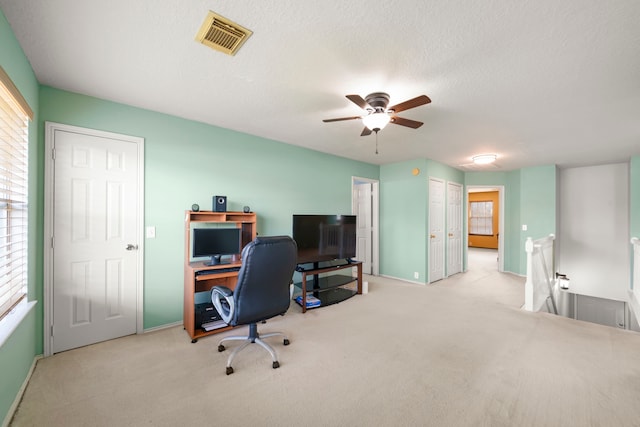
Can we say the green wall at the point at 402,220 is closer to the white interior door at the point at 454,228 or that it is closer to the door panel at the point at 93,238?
the white interior door at the point at 454,228

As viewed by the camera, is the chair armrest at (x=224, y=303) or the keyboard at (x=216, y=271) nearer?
the chair armrest at (x=224, y=303)

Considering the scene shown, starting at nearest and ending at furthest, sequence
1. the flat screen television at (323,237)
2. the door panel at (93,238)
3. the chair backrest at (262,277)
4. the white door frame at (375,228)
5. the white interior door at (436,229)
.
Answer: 1. the chair backrest at (262,277)
2. the door panel at (93,238)
3. the flat screen television at (323,237)
4. the white interior door at (436,229)
5. the white door frame at (375,228)

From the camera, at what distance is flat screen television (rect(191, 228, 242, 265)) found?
280 centimetres

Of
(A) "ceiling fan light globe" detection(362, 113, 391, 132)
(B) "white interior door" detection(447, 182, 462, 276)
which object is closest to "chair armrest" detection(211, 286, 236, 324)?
(A) "ceiling fan light globe" detection(362, 113, 391, 132)

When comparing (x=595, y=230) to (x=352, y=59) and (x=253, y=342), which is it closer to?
(x=352, y=59)

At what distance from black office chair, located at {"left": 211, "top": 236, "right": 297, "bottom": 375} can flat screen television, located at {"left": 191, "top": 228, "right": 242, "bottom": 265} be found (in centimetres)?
66

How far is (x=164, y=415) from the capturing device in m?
1.65

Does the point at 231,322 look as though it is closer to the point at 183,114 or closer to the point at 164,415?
the point at 164,415

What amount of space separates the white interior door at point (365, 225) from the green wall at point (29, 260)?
473 cm

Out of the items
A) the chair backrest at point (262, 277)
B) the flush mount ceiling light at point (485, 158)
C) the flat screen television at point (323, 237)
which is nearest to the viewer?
the chair backrest at point (262, 277)

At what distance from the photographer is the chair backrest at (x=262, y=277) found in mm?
2041

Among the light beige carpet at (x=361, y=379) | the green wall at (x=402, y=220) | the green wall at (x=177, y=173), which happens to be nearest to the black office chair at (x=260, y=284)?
the light beige carpet at (x=361, y=379)

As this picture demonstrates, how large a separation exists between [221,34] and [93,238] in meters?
2.26

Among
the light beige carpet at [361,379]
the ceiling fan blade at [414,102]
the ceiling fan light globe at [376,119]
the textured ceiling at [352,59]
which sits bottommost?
the light beige carpet at [361,379]
